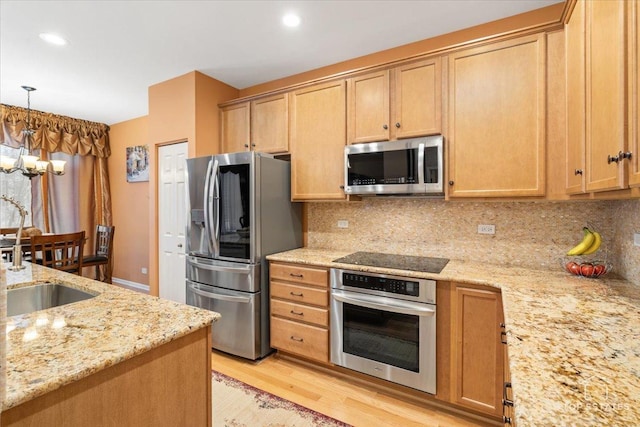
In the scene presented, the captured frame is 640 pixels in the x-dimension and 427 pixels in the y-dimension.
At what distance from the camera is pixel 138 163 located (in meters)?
4.67

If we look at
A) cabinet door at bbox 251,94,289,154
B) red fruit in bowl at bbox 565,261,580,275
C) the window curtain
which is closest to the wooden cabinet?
cabinet door at bbox 251,94,289,154

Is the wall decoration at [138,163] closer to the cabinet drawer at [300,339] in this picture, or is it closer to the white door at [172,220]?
the white door at [172,220]

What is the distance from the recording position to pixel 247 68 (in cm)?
309

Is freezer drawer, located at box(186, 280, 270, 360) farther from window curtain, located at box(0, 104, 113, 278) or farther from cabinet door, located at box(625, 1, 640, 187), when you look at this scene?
window curtain, located at box(0, 104, 113, 278)

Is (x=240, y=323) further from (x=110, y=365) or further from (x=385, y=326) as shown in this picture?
(x=110, y=365)

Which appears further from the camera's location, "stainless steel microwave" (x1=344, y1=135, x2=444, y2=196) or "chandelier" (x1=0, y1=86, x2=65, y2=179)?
"chandelier" (x1=0, y1=86, x2=65, y2=179)

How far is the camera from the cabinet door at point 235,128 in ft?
10.3

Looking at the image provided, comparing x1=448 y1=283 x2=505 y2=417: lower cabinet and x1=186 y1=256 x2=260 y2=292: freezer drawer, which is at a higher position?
x1=186 y1=256 x2=260 y2=292: freezer drawer

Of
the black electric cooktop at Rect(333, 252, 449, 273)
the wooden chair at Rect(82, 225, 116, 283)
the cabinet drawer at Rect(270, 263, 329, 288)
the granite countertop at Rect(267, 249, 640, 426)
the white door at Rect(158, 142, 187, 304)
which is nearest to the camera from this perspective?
the granite countertop at Rect(267, 249, 640, 426)

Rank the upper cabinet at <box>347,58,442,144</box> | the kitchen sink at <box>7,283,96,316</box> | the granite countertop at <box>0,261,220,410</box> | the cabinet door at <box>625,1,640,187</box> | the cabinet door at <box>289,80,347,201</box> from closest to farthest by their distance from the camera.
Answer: the granite countertop at <box>0,261,220,410</box>, the cabinet door at <box>625,1,640,187</box>, the kitchen sink at <box>7,283,96,316</box>, the upper cabinet at <box>347,58,442,144</box>, the cabinet door at <box>289,80,347,201</box>

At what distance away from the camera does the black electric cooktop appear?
2.14 m

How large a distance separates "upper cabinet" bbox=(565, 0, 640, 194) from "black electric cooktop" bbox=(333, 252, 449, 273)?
0.92 meters

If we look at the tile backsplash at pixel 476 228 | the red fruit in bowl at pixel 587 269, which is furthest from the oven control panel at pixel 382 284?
the red fruit in bowl at pixel 587 269

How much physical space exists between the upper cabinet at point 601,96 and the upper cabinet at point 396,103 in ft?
2.55
